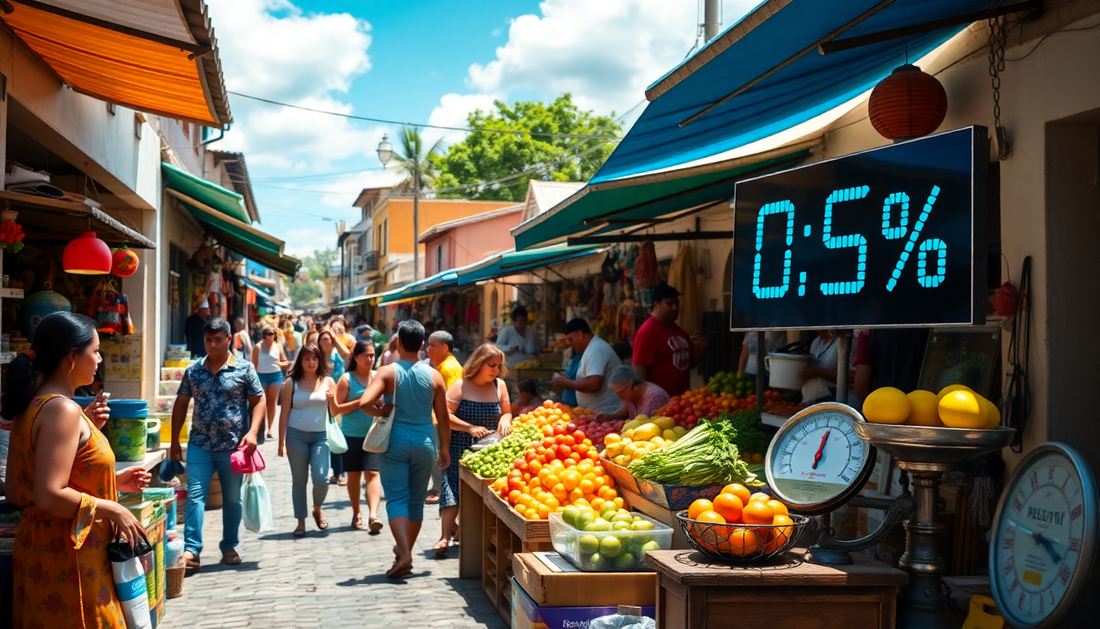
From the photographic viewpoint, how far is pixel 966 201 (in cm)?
351

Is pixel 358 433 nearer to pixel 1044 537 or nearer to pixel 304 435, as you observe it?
pixel 304 435

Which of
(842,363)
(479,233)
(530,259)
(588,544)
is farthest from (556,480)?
(479,233)

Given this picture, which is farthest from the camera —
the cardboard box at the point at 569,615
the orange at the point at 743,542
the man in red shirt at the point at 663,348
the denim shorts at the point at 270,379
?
the denim shorts at the point at 270,379

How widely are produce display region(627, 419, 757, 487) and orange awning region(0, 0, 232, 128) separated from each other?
11.1ft

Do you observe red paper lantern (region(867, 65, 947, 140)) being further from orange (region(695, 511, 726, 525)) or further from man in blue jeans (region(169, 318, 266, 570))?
man in blue jeans (region(169, 318, 266, 570))

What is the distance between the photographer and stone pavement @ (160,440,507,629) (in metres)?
5.98

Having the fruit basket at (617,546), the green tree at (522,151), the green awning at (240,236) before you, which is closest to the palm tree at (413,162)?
the green tree at (522,151)

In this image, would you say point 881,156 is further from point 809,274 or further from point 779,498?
point 779,498

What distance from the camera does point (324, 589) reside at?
264 inches

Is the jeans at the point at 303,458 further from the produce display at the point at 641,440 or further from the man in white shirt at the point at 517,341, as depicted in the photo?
the man in white shirt at the point at 517,341

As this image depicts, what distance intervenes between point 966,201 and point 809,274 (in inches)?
39.2

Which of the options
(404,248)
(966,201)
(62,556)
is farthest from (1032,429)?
(404,248)

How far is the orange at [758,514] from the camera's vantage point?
11.7 ft

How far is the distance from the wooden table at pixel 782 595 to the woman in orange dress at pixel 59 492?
2368 millimetres
